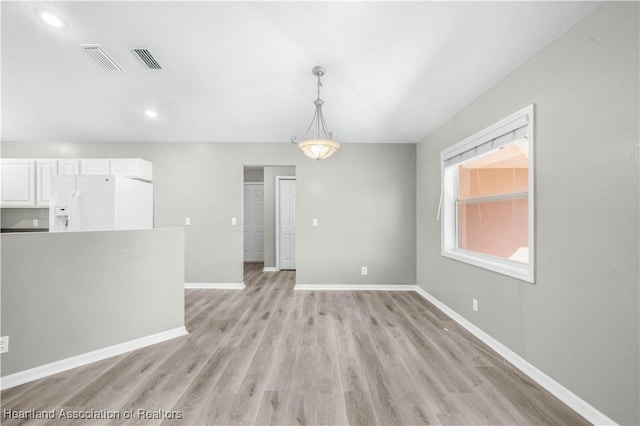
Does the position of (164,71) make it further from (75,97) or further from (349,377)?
(349,377)

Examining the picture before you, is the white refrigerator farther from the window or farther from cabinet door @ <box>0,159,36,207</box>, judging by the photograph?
the window

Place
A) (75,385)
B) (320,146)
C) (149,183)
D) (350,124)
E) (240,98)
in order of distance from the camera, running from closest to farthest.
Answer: (75,385) → (320,146) → (240,98) → (350,124) → (149,183)

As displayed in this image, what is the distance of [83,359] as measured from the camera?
6.88 ft

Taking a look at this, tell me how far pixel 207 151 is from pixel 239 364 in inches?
135

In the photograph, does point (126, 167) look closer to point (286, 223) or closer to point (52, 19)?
point (52, 19)

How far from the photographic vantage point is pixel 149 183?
429cm

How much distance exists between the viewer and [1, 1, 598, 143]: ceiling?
1803 millimetres

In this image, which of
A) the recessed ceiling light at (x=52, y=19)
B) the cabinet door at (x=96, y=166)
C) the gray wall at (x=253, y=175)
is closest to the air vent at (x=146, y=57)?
the recessed ceiling light at (x=52, y=19)

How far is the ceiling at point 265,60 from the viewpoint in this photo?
1.80 metres

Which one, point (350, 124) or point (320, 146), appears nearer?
point (320, 146)

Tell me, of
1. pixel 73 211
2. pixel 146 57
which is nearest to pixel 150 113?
pixel 146 57

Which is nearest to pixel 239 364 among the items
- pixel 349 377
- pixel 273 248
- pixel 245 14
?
pixel 349 377

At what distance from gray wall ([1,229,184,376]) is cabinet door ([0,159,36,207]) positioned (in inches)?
124

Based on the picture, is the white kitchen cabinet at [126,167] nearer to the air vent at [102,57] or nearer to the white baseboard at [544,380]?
the air vent at [102,57]
